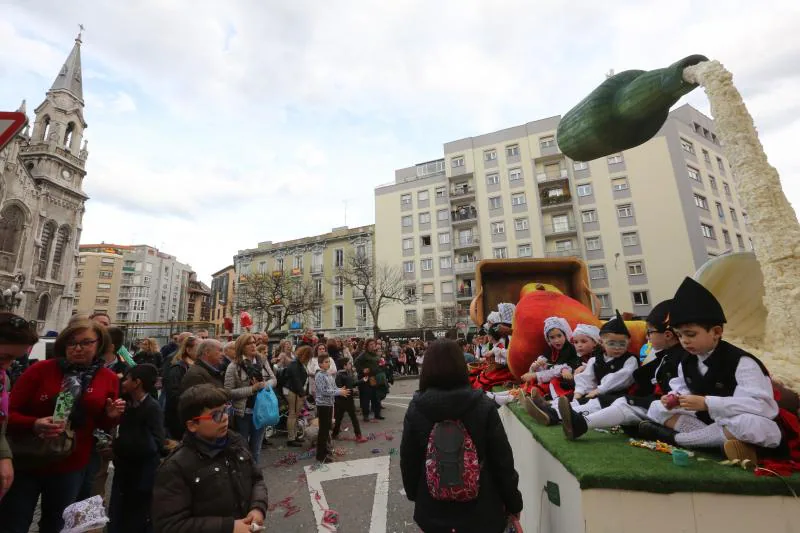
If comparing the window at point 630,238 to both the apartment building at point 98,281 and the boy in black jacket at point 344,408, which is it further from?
the apartment building at point 98,281

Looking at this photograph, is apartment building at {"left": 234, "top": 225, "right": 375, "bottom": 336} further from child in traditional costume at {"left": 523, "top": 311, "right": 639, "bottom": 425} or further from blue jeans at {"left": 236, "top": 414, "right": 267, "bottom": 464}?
child in traditional costume at {"left": 523, "top": 311, "right": 639, "bottom": 425}

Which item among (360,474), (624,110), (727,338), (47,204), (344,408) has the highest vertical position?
(47,204)

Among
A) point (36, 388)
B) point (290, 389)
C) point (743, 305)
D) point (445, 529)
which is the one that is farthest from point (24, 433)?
point (743, 305)

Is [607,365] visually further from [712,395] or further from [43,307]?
[43,307]

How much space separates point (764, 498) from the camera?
1.73m

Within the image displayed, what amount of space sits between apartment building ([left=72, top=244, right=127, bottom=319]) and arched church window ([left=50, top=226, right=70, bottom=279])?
52.0 m

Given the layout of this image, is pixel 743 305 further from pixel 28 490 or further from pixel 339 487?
pixel 28 490

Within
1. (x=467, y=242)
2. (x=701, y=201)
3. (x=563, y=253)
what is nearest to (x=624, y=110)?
(x=563, y=253)

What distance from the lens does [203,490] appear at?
178 centimetres

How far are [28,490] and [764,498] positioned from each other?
4086 mm

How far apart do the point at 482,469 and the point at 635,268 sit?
31.7 m

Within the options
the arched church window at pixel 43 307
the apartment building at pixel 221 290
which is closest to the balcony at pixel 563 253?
the arched church window at pixel 43 307

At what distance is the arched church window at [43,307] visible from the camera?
2819 cm

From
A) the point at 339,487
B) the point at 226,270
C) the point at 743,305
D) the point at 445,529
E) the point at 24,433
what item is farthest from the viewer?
the point at 226,270
